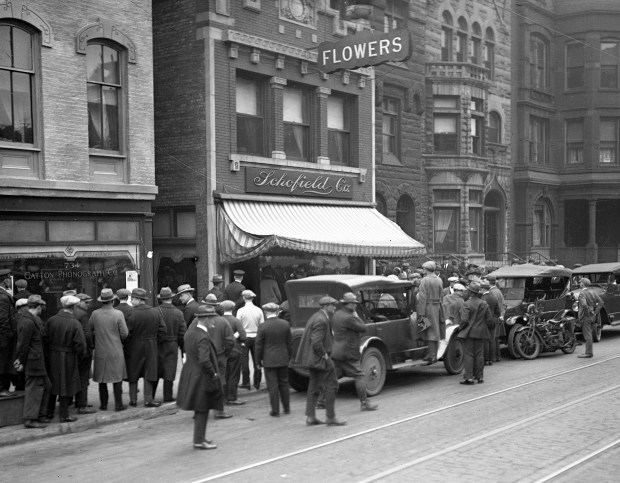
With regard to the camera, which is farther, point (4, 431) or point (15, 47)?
point (15, 47)

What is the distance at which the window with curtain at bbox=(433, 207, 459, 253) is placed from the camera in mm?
30328

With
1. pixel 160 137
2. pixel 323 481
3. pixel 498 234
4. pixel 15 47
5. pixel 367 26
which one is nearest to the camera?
pixel 323 481

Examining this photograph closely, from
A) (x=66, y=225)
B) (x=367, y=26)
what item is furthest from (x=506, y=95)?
(x=66, y=225)

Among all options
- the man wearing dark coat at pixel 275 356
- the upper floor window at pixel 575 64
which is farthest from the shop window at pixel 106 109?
the upper floor window at pixel 575 64

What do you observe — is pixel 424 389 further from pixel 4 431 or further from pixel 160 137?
pixel 160 137

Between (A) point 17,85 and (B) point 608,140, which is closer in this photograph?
(A) point 17,85

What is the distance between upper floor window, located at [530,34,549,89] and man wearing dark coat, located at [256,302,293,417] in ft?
92.4

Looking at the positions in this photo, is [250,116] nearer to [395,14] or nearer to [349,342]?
[395,14]

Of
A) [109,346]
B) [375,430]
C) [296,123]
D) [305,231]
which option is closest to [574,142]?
[296,123]

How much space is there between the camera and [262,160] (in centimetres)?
2078

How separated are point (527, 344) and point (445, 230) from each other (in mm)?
14097

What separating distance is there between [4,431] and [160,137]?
1152cm

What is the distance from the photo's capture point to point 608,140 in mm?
37625

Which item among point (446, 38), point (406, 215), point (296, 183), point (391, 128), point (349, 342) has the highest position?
point (446, 38)
